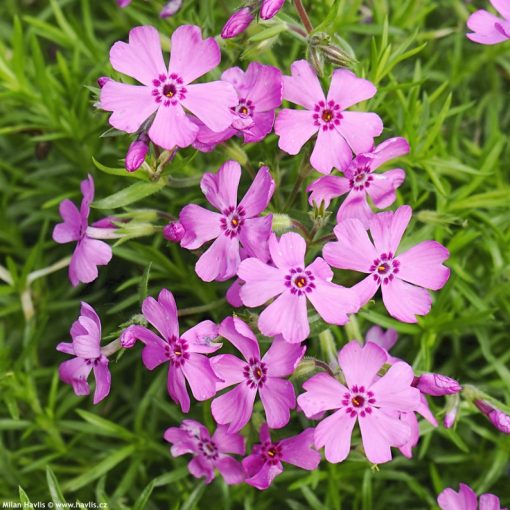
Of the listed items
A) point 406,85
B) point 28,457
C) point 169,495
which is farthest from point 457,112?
point 28,457

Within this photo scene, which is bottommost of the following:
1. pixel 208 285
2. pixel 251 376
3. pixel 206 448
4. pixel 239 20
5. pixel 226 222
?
pixel 206 448

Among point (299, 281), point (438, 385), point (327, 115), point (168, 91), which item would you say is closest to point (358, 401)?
point (438, 385)

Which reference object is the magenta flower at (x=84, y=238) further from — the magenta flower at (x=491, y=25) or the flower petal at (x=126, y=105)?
the magenta flower at (x=491, y=25)

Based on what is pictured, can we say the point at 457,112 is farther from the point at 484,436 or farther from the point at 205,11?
the point at 484,436

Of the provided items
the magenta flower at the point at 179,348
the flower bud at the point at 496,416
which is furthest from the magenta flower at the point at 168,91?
the flower bud at the point at 496,416

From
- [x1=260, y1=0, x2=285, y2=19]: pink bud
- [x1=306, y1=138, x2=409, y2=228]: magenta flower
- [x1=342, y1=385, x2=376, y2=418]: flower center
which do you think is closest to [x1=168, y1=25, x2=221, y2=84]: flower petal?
[x1=260, y1=0, x2=285, y2=19]: pink bud

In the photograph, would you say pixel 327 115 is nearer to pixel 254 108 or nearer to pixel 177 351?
pixel 254 108
